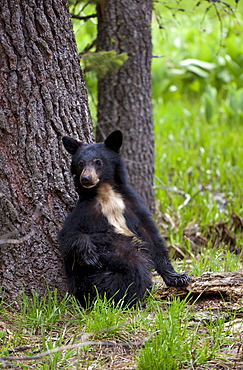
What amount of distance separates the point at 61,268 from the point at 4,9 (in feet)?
5.95

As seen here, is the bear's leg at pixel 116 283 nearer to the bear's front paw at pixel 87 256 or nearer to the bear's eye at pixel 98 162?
the bear's front paw at pixel 87 256

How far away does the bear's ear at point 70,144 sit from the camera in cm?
326

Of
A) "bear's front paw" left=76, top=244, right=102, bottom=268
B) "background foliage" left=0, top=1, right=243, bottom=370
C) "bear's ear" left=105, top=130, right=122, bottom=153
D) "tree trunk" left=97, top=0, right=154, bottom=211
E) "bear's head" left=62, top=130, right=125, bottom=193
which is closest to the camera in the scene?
"background foliage" left=0, top=1, right=243, bottom=370

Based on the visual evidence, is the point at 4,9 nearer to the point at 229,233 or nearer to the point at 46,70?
the point at 46,70

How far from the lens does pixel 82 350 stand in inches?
103

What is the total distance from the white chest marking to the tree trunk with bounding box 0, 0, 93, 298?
272 mm

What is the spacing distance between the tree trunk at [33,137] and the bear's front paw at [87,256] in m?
0.31

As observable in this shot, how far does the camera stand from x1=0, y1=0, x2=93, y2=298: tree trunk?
3125mm

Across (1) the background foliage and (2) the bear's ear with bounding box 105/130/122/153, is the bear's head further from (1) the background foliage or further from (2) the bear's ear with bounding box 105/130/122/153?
(1) the background foliage

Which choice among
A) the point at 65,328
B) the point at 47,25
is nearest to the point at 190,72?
the point at 47,25

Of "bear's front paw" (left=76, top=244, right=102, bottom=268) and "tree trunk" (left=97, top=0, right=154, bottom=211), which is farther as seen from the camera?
"tree trunk" (left=97, top=0, right=154, bottom=211)

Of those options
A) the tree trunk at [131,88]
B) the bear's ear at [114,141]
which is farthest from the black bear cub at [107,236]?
the tree trunk at [131,88]

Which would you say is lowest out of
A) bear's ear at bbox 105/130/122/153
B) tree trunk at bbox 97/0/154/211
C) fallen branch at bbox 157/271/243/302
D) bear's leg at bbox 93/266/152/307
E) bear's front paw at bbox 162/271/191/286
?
fallen branch at bbox 157/271/243/302

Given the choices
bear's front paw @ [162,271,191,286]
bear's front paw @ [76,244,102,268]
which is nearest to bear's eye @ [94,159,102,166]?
bear's front paw @ [76,244,102,268]
